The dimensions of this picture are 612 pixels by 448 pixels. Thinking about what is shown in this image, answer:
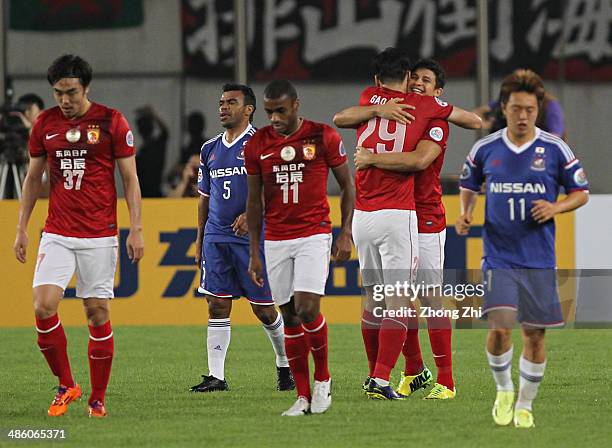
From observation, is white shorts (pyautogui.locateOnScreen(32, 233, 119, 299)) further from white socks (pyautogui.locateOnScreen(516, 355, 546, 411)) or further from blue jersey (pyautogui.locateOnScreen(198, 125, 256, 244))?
white socks (pyautogui.locateOnScreen(516, 355, 546, 411))

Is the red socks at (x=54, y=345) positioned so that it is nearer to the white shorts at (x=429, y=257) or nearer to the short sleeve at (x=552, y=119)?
the white shorts at (x=429, y=257)

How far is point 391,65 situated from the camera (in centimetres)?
981

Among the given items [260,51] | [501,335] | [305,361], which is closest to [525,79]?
[501,335]

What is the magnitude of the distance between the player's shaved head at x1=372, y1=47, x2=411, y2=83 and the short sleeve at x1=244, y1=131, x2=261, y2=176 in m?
1.09

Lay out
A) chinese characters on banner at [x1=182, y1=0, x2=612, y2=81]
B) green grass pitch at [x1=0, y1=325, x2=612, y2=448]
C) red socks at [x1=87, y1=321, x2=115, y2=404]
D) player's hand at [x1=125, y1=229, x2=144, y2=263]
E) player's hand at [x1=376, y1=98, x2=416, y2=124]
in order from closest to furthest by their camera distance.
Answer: green grass pitch at [x1=0, y1=325, x2=612, y2=448]
player's hand at [x1=125, y1=229, x2=144, y2=263]
red socks at [x1=87, y1=321, x2=115, y2=404]
player's hand at [x1=376, y1=98, x2=416, y2=124]
chinese characters on banner at [x1=182, y1=0, x2=612, y2=81]

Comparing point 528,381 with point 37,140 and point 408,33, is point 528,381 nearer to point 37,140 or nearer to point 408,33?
point 37,140

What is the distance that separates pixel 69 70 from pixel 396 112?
2043mm

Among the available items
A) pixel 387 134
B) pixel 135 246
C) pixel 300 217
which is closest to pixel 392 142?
pixel 387 134

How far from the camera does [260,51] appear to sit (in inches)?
763

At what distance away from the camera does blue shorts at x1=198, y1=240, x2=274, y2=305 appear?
1110cm

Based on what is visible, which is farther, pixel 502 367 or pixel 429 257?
pixel 429 257

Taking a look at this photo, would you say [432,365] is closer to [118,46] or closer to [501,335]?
[501,335]

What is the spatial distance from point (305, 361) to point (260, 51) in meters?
10.6

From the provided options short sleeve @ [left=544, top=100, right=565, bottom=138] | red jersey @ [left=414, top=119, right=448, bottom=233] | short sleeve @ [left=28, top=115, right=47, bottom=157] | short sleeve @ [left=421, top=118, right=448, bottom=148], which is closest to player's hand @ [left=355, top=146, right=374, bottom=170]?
short sleeve @ [left=421, top=118, right=448, bottom=148]
